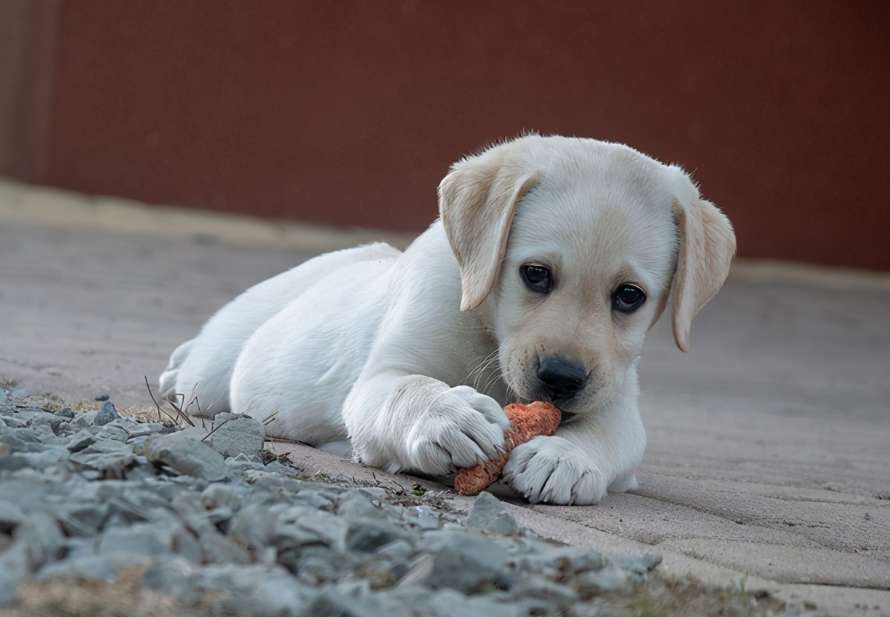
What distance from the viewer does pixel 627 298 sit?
13.8 ft

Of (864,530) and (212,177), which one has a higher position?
(864,530)

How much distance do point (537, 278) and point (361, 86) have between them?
8734mm

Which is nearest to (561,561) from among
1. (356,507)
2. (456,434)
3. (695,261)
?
(356,507)

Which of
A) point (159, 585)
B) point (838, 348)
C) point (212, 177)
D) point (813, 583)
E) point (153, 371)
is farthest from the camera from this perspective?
point (212, 177)

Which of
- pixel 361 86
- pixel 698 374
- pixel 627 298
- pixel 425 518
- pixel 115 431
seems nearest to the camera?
pixel 425 518

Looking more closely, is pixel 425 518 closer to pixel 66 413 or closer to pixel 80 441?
pixel 80 441

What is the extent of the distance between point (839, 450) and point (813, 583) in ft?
10.5

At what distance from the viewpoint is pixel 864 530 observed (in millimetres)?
4109

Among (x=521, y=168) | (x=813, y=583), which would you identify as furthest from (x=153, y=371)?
(x=813, y=583)

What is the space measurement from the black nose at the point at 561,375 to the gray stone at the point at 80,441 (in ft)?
4.18

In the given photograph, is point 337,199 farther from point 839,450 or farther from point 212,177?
point 839,450

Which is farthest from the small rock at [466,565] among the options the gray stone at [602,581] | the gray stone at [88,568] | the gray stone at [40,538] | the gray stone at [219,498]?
the gray stone at [40,538]

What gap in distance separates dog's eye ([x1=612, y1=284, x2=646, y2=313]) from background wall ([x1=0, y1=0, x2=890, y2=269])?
8238 millimetres

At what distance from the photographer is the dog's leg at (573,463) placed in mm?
3789
